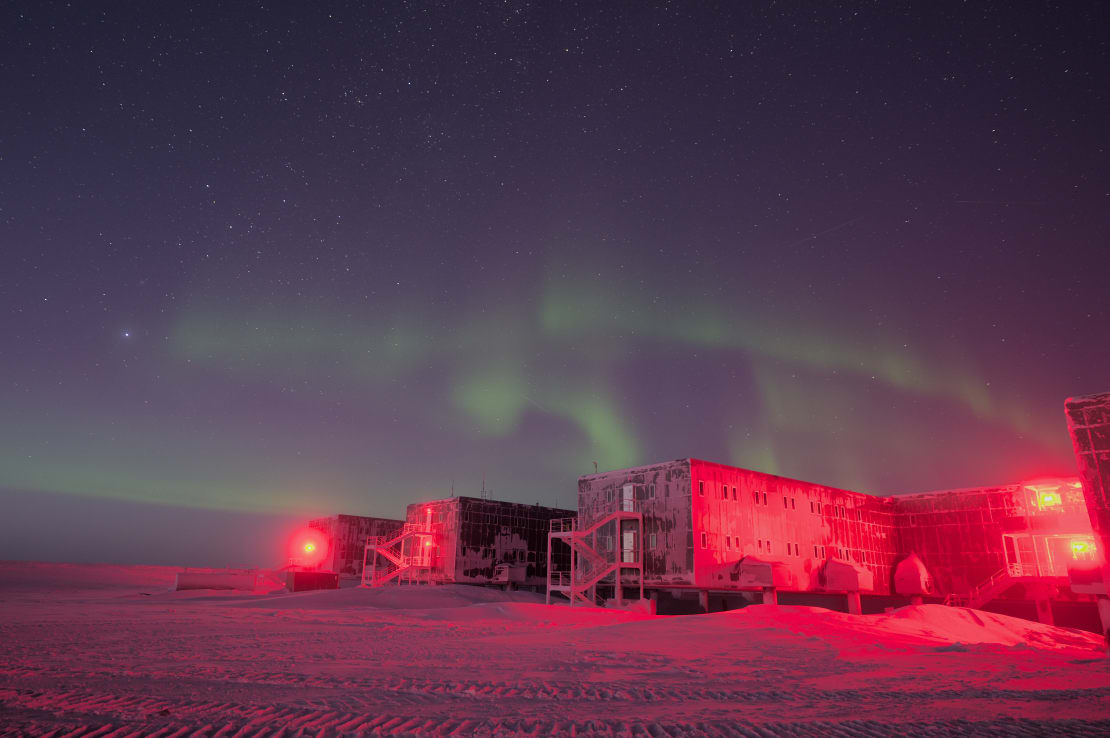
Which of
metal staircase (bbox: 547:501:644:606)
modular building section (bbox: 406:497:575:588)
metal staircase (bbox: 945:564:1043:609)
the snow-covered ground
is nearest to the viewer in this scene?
the snow-covered ground

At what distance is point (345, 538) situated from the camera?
55.8m

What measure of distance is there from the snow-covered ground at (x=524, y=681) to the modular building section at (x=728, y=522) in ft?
43.6

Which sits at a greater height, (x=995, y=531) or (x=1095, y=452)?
(x=1095, y=452)

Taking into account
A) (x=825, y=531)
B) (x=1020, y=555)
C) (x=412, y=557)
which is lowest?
(x=412, y=557)

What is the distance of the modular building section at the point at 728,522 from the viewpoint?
32156 mm

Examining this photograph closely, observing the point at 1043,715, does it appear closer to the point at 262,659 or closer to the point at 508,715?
the point at 508,715

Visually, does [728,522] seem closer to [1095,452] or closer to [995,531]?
[1095,452]

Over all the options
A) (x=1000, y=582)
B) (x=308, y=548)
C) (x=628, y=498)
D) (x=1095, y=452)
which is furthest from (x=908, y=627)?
(x=308, y=548)

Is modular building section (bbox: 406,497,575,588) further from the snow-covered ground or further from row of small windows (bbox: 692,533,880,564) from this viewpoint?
the snow-covered ground

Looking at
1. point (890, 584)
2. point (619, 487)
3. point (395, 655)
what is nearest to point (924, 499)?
point (890, 584)

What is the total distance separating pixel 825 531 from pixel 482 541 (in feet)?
78.8

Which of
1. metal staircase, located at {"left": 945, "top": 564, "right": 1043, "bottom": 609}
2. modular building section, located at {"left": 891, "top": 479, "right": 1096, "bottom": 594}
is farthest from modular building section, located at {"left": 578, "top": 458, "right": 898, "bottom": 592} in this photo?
metal staircase, located at {"left": 945, "top": 564, "right": 1043, "bottom": 609}

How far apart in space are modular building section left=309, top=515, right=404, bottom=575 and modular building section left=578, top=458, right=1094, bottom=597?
2808 cm

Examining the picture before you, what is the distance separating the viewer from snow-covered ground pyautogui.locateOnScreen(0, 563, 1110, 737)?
20.9 ft
